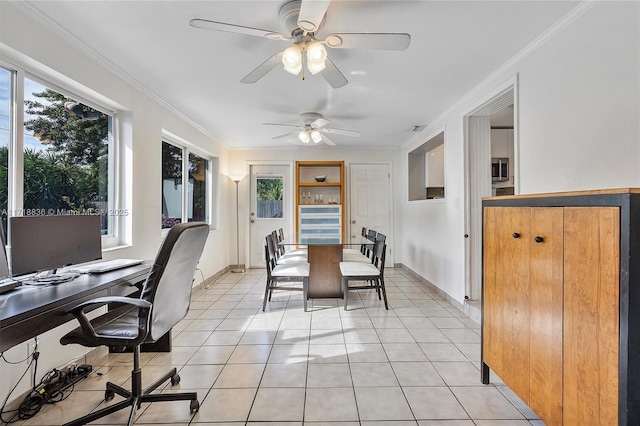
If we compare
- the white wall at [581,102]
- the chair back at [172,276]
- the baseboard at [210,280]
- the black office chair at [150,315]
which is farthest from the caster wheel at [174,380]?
the white wall at [581,102]

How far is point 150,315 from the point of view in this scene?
1.53 metres

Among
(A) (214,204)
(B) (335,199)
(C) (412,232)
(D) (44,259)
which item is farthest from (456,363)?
(A) (214,204)

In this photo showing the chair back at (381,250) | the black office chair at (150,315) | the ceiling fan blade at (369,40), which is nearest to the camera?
the black office chair at (150,315)

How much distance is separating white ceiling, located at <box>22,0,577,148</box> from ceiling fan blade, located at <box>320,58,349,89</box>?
0.76ft

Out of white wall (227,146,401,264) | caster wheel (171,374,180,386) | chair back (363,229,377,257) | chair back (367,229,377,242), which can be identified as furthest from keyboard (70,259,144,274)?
white wall (227,146,401,264)

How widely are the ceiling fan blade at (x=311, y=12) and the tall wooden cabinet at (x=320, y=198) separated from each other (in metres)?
4.09

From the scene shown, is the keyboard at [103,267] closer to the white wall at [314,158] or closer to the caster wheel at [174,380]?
the caster wheel at [174,380]

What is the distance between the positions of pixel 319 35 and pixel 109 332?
2.19 metres

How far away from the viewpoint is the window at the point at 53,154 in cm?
182

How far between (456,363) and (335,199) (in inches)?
156

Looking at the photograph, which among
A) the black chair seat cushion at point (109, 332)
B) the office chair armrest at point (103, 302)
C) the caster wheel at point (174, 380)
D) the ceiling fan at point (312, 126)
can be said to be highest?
the ceiling fan at point (312, 126)

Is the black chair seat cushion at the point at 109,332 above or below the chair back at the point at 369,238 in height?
below

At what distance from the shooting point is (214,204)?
530 centimetres

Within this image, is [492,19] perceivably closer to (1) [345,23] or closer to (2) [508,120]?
(1) [345,23]
